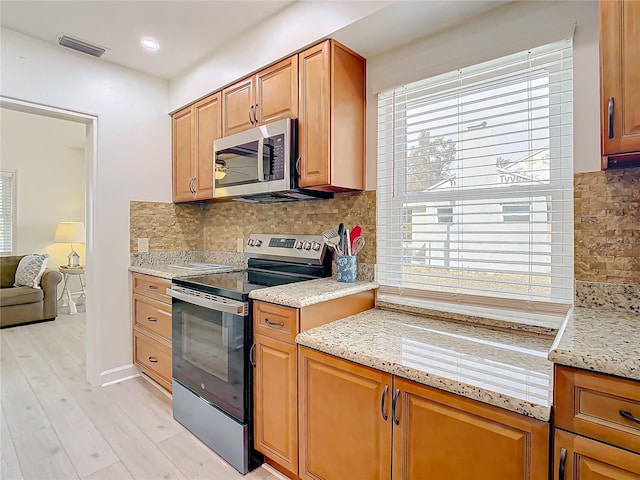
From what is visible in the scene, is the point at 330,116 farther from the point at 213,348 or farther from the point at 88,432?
the point at 88,432

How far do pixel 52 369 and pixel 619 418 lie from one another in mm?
3759

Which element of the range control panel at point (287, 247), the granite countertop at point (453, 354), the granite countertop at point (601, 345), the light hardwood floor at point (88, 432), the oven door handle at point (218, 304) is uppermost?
the range control panel at point (287, 247)

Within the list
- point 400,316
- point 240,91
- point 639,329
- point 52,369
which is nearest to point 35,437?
point 52,369

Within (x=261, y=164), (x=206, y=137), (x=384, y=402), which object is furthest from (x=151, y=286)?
(x=384, y=402)

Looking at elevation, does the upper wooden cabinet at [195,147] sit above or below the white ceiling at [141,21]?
below

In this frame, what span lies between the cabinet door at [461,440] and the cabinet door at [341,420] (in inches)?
2.6

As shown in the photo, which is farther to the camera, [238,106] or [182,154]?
[182,154]

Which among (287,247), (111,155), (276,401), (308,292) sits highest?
(111,155)

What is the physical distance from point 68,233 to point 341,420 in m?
5.27

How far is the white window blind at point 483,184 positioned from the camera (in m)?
1.53

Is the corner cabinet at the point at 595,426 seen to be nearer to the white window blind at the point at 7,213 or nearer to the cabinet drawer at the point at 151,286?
the cabinet drawer at the point at 151,286

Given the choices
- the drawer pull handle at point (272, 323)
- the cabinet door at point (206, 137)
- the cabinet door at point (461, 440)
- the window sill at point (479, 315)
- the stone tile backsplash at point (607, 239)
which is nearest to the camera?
the cabinet door at point (461, 440)

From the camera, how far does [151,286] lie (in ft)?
8.61

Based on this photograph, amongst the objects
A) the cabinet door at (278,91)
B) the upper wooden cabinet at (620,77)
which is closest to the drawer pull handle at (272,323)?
→ the cabinet door at (278,91)
